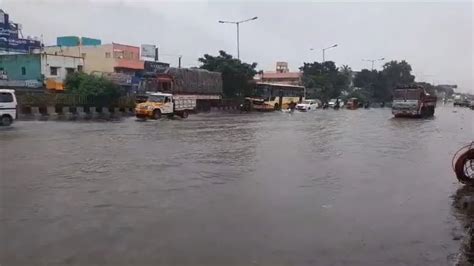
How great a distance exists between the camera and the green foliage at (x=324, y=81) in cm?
8312

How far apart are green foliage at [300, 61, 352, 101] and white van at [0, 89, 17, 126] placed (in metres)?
61.7

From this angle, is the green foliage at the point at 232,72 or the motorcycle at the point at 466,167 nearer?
the motorcycle at the point at 466,167

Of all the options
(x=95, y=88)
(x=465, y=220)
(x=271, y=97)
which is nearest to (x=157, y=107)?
(x=95, y=88)

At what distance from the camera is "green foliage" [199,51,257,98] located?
191 feet

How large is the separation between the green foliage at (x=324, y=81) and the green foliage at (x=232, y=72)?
24822mm

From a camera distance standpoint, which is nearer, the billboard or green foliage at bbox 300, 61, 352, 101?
the billboard

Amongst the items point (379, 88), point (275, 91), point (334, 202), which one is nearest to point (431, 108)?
point (275, 91)

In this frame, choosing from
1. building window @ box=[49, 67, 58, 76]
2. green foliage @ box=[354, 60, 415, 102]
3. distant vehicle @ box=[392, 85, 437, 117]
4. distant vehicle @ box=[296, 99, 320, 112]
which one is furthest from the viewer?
green foliage @ box=[354, 60, 415, 102]

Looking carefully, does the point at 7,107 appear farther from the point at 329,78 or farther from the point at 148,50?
the point at 329,78

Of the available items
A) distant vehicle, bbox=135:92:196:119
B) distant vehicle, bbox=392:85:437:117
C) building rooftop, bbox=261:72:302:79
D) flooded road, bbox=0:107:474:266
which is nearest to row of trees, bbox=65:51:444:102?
building rooftop, bbox=261:72:302:79

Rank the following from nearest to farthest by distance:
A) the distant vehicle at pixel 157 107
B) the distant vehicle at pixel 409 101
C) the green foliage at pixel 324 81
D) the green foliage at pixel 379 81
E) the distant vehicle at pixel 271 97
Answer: the distant vehicle at pixel 157 107
the distant vehicle at pixel 409 101
the distant vehicle at pixel 271 97
the green foliage at pixel 324 81
the green foliage at pixel 379 81

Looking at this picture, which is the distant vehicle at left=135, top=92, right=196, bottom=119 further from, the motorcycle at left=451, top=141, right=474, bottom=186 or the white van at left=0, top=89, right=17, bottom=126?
the motorcycle at left=451, top=141, right=474, bottom=186

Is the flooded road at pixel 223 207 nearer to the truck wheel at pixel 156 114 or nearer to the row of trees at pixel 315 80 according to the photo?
the truck wheel at pixel 156 114

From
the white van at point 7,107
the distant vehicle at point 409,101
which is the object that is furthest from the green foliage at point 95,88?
the distant vehicle at point 409,101
